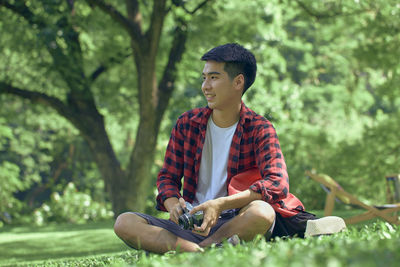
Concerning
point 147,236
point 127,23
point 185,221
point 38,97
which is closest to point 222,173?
point 185,221

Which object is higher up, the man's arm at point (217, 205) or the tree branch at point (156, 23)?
the tree branch at point (156, 23)

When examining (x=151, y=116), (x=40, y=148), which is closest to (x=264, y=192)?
(x=151, y=116)

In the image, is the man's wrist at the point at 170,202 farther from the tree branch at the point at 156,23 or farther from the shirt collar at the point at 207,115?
the tree branch at the point at 156,23

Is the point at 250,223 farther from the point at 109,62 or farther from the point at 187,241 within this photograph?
the point at 109,62

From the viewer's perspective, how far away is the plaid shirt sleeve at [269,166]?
378 centimetres

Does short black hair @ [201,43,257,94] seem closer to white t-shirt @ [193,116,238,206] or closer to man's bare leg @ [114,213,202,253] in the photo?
white t-shirt @ [193,116,238,206]

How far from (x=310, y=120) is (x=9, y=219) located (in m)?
16.1

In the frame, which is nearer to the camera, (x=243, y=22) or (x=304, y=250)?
A: (x=304, y=250)

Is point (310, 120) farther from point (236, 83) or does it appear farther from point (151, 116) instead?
point (236, 83)

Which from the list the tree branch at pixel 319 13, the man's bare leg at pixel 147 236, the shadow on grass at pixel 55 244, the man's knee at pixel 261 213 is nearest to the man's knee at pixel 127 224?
the man's bare leg at pixel 147 236

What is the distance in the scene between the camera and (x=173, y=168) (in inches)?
171

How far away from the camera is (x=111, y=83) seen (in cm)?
1603

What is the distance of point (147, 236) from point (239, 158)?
924 mm

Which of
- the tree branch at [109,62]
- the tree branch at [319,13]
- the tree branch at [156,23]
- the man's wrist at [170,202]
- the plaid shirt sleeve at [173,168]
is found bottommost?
the man's wrist at [170,202]
